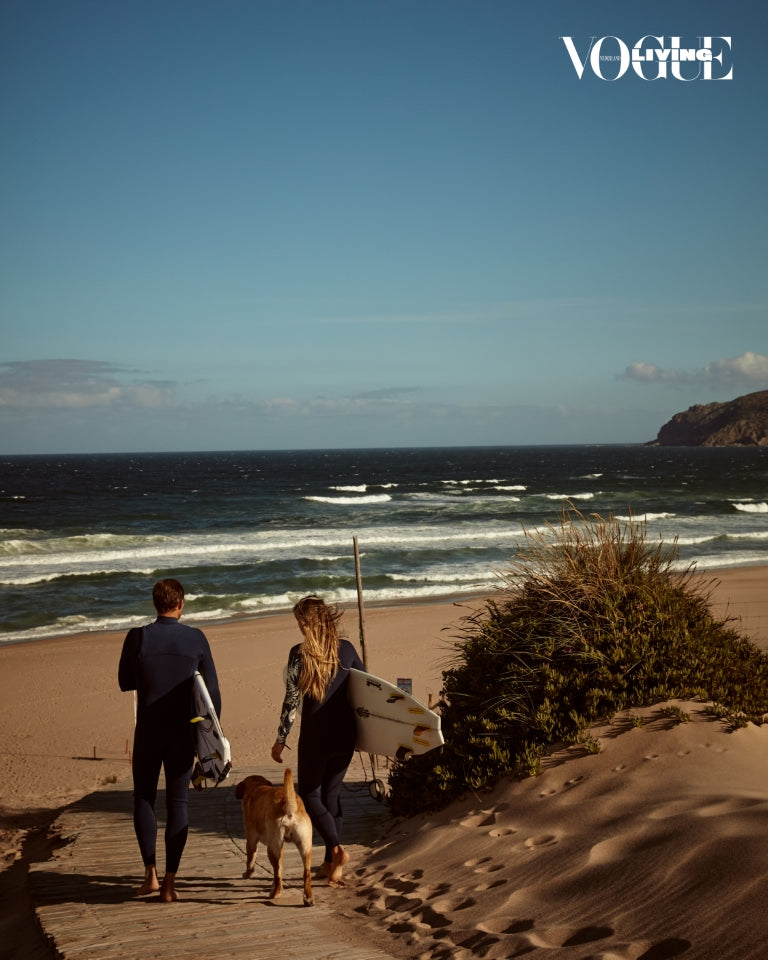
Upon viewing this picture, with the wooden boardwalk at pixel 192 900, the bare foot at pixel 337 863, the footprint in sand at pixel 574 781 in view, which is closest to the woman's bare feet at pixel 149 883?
the wooden boardwalk at pixel 192 900

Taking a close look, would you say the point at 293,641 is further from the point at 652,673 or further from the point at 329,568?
the point at 652,673

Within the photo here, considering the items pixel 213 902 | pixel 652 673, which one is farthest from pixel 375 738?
pixel 652 673

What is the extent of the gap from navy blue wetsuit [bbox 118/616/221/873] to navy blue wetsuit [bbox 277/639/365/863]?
47cm

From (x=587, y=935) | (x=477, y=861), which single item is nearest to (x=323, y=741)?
(x=477, y=861)

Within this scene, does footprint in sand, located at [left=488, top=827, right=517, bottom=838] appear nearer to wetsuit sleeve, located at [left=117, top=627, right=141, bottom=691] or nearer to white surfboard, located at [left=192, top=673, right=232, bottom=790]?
white surfboard, located at [left=192, top=673, right=232, bottom=790]

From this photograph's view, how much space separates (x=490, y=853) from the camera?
490cm

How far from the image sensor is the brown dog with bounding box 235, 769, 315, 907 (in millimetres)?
4465

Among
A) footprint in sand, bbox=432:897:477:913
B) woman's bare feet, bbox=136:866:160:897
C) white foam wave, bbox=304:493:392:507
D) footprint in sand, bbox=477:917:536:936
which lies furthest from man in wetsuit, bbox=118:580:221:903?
white foam wave, bbox=304:493:392:507

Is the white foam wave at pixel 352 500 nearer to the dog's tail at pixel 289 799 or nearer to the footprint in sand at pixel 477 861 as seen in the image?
the footprint in sand at pixel 477 861

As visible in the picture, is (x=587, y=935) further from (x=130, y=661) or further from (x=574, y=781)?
(x=130, y=661)

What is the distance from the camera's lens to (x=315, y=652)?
4.94 metres

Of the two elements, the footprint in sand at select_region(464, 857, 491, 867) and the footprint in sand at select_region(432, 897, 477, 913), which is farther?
the footprint in sand at select_region(464, 857, 491, 867)

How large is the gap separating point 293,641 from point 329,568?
33.2 feet

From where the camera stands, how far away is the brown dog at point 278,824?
4465mm
